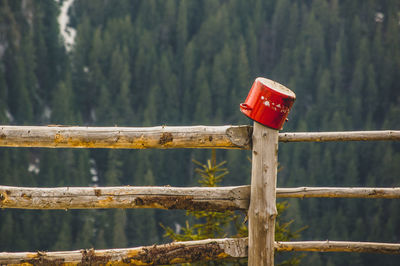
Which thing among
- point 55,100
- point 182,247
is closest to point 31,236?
point 55,100

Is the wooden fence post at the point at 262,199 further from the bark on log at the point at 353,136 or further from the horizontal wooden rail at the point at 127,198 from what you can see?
the bark on log at the point at 353,136

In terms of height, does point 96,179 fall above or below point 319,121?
below

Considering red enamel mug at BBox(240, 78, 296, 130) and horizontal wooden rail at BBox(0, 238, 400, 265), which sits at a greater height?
red enamel mug at BBox(240, 78, 296, 130)

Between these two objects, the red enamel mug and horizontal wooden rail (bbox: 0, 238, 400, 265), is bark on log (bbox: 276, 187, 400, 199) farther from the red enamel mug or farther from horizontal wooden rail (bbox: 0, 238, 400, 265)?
the red enamel mug

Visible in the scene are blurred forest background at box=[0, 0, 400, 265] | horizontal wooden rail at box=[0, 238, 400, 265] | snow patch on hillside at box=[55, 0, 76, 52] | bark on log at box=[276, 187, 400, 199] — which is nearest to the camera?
horizontal wooden rail at box=[0, 238, 400, 265]

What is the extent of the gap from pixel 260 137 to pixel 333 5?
6398 centimetres

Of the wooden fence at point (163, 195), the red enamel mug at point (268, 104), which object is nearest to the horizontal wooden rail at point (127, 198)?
the wooden fence at point (163, 195)

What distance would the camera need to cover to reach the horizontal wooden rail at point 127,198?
2521mm

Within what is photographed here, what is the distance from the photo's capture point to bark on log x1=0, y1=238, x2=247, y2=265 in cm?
250

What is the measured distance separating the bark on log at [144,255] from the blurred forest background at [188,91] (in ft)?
129

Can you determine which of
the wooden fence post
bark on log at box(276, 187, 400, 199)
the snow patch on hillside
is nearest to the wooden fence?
the wooden fence post

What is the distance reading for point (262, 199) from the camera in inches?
102

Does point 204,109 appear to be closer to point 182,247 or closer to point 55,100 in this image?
point 55,100

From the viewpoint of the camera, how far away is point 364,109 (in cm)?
5719
